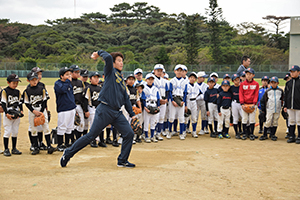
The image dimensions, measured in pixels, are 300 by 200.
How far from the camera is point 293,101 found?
7488 millimetres

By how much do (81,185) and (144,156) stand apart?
2218 mm

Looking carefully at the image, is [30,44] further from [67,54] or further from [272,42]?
[272,42]

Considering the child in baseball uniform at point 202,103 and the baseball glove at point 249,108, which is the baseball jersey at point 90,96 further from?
the baseball glove at point 249,108

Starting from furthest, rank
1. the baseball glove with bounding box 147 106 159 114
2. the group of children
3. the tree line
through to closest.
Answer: the tree line
the baseball glove with bounding box 147 106 159 114
the group of children

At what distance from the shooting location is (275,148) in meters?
6.79

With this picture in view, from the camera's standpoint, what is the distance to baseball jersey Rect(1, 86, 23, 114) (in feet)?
20.0

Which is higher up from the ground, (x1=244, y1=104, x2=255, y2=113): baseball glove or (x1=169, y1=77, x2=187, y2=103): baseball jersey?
(x1=169, y1=77, x2=187, y2=103): baseball jersey

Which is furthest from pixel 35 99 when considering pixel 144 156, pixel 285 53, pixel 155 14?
pixel 155 14

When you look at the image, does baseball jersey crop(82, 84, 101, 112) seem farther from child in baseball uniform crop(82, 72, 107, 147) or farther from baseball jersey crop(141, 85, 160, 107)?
baseball jersey crop(141, 85, 160, 107)

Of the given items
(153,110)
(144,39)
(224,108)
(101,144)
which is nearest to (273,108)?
(224,108)

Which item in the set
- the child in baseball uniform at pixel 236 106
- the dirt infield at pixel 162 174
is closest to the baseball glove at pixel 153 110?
the dirt infield at pixel 162 174

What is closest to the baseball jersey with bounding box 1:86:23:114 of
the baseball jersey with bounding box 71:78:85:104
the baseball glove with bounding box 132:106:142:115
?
the baseball jersey with bounding box 71:78:85:104

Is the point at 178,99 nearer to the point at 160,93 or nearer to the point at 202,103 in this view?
the point at 160,93

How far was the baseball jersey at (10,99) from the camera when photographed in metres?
6.08
